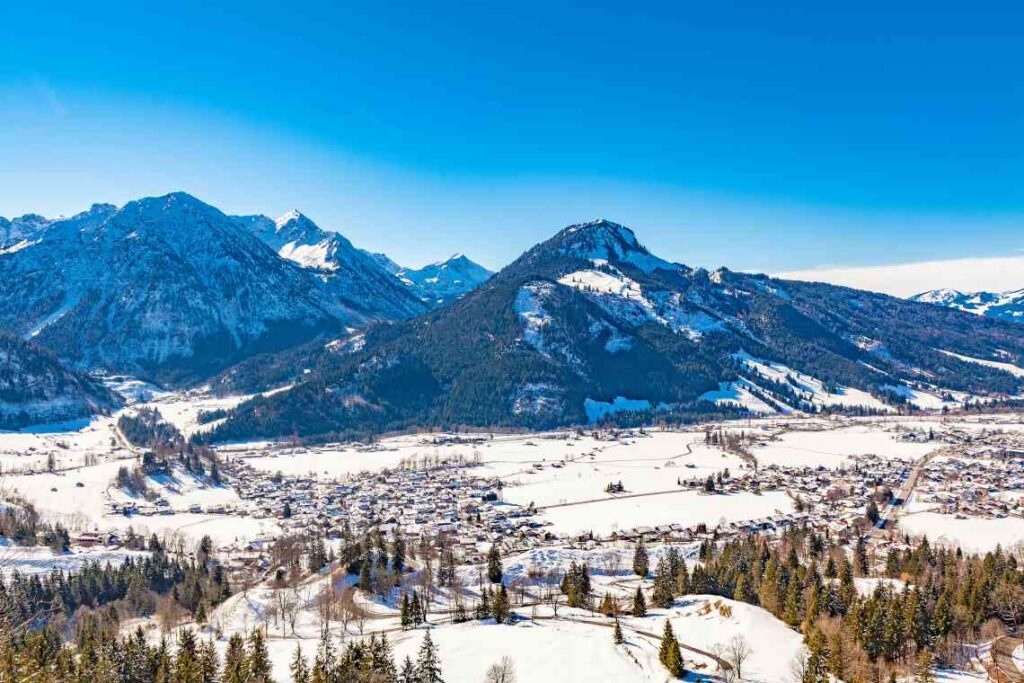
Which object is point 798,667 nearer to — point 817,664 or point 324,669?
point 817,664

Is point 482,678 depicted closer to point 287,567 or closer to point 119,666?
point 119,666

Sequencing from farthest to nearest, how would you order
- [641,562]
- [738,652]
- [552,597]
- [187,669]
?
1. [641,562]
2. [552,597]
3. [738,652]
4. [187,669]

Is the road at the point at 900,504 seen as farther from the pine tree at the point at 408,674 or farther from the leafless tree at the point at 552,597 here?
the pine tree at the point at 408,674

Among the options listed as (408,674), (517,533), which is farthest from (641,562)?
(408,674)

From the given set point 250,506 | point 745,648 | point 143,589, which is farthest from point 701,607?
point 250,506

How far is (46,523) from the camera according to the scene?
463 feet

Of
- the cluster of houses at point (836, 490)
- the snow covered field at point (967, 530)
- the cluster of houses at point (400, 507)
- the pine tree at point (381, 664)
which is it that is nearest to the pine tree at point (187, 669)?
the pine tree at point (381, 664)

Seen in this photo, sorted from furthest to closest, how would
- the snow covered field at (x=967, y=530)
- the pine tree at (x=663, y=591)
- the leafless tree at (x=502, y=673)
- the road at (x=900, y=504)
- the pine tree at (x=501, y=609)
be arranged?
the road at (x=900, y=504)
the snow covered field at (x=967, y=530)
the pine tree at (x=663, y=591)
the pine tree at (x=501, y=609)
the leafless tree at (x=502, y=673)

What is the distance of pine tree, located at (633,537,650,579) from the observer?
118m

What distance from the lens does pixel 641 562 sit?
391 feet

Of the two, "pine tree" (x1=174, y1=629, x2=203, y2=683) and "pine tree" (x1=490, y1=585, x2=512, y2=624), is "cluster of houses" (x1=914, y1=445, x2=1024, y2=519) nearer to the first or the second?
"pine tree" (x1=490, y1=585, x2=512, y2=624)

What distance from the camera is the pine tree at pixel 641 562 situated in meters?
118

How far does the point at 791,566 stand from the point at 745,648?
3004 cm

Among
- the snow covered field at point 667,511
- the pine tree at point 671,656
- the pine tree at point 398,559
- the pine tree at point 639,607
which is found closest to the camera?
the pine tree at point 671,656
